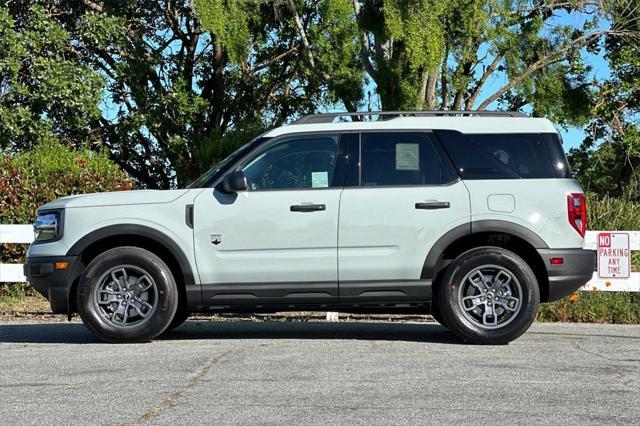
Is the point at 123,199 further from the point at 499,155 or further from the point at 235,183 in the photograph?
the point at 499,155

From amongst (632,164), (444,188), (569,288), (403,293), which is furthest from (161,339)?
(632,164)

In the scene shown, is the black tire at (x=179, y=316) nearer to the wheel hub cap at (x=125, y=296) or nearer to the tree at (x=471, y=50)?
the wheel hub cap at (x=125, y=296)

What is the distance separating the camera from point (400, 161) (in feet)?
31.1

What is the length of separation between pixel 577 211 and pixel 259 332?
3.41 m

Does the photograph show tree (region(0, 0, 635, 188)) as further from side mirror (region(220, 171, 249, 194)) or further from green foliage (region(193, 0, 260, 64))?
side mirror (region(220, 171, 249, 194))

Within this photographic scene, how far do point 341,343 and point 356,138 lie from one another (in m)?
1.86

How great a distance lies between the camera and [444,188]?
934cm

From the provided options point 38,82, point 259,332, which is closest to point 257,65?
point 38,82

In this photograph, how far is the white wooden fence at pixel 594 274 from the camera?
1239 cm

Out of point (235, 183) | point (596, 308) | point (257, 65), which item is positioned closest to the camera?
point (235, 183)

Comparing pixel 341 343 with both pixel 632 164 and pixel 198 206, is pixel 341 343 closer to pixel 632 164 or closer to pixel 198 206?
pixel 198 206

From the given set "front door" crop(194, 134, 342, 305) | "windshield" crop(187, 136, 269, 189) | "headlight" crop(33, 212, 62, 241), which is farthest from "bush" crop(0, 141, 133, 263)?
"front door" crop(194, 134, 342, 305)

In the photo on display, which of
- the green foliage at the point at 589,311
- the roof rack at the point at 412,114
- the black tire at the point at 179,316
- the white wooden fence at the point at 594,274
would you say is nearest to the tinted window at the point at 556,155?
the roof rack at the point at 412,114

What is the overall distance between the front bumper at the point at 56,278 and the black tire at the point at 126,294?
126mm
